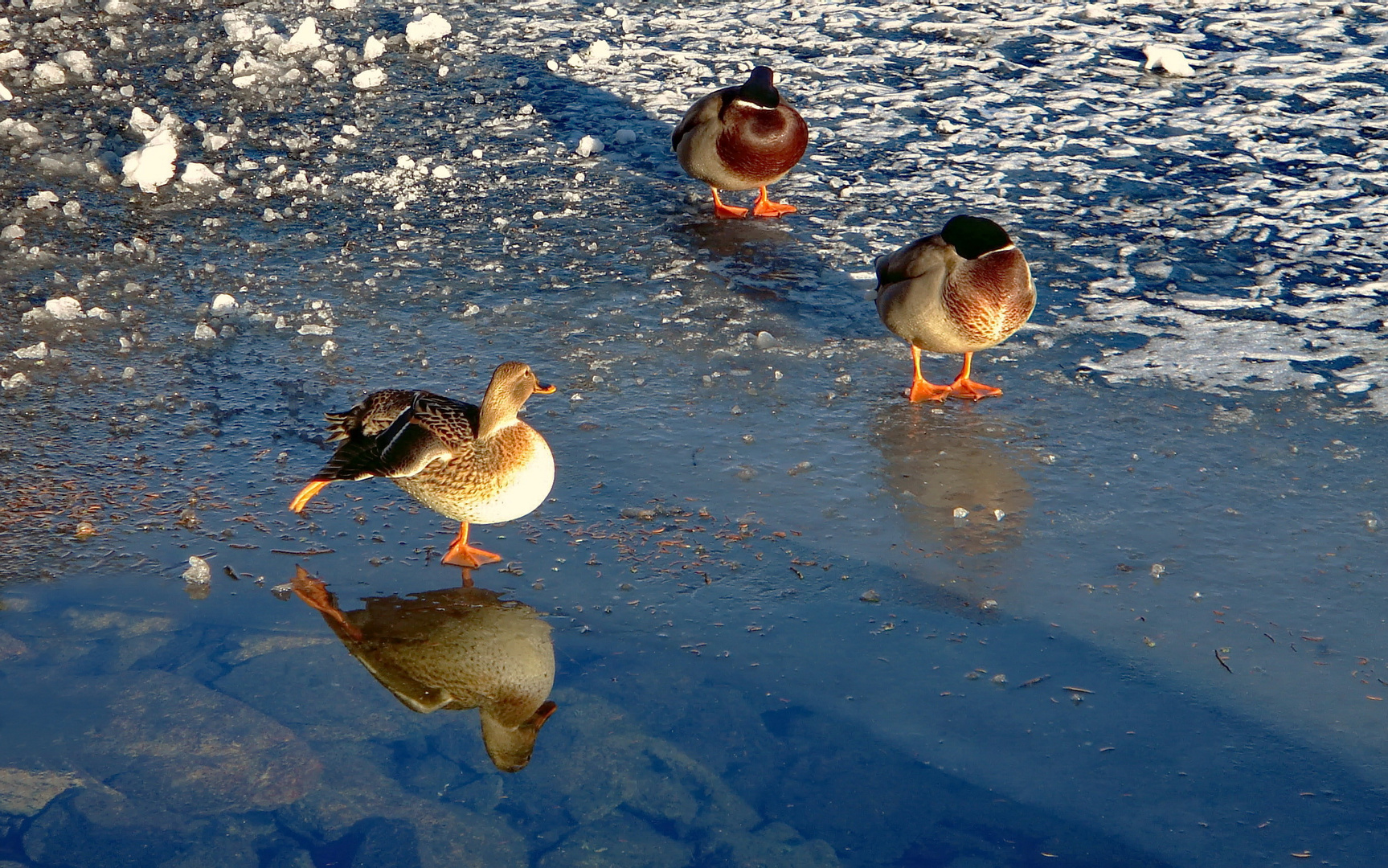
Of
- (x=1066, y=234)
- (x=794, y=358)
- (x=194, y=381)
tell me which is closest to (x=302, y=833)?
(x=194, y=381)

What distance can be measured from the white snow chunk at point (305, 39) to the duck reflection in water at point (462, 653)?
24.3ft

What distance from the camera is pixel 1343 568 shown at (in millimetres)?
4523

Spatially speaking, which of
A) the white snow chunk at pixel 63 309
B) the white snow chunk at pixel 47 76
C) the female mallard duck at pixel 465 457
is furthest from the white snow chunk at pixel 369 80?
the female mallard duck at pixel 465 457

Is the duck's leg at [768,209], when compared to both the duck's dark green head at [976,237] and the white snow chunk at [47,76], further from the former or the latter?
the white snow chunk at [47,76]

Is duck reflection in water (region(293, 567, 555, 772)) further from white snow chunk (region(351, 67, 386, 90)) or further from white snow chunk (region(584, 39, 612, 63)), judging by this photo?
white snow chunk (region(584, 39, 612, 63))

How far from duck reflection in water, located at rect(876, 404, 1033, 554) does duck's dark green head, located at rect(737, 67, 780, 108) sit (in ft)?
9.57

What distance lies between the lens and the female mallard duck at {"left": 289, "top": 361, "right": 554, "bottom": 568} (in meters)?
4.46

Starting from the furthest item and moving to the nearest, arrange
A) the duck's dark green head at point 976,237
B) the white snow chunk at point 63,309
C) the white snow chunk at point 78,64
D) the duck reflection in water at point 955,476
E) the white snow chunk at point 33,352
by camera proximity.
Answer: the white snow chunk at point 78,64 < the white snow chunk at point 63,309 < the white snow chunk at point 33,352 < the duck's dark green head at point 976,237 < the duck reflection in water at point 955,476

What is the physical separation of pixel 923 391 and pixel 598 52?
5.77 meters

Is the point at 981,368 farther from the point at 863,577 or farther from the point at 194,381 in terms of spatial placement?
the point at 194,381

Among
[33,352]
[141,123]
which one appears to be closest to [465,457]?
[33,352]

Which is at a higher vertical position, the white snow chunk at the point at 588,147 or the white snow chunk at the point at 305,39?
the white snow chunk at the point at 305,39

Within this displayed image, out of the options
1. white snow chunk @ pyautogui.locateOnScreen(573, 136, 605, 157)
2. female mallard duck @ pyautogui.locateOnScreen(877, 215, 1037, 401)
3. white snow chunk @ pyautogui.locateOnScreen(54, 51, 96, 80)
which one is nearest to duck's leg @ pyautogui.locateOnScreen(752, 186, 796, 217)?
white snow chunk @ pyautogui.locateOnScreen(573, 136, 605, 157)

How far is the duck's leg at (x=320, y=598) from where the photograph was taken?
4301 millimetres
